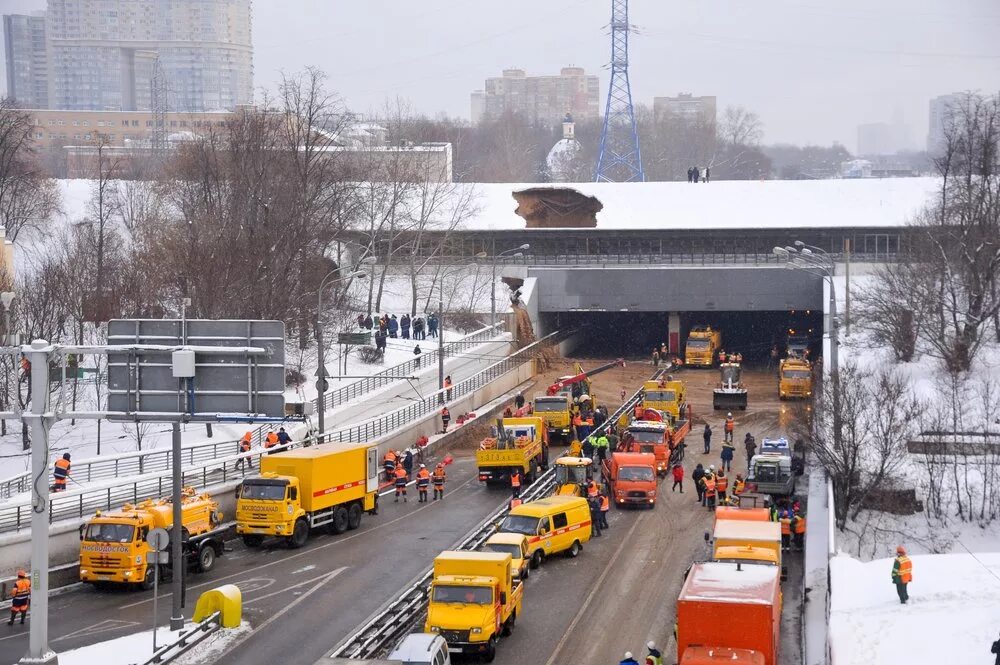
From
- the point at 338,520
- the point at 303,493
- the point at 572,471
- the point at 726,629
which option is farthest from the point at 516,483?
the point at 726,629

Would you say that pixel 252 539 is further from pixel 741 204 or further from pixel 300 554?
pixel 741 204

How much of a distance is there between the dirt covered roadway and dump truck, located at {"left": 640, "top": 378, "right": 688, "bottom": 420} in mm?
8085

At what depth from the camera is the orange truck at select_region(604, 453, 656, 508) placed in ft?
114

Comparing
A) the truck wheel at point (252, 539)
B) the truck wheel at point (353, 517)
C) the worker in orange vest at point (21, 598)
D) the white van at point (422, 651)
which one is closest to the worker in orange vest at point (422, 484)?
the truck wheel at point (353, 517)

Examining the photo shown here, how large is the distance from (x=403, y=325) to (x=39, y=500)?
3876 centimetres

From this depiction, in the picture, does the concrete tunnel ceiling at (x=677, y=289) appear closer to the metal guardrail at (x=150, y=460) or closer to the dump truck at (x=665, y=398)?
the dump truck at (x=665, y=398)

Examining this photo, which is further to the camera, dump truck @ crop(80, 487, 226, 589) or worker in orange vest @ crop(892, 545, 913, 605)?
dump truck @ crop(80, 487, 226, 589)

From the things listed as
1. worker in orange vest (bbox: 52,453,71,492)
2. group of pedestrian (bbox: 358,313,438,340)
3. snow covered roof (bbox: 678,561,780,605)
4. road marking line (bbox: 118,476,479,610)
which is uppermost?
group of pedestrian (bbox: 358,313,438,340)

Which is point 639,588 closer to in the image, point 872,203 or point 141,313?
point 141,313

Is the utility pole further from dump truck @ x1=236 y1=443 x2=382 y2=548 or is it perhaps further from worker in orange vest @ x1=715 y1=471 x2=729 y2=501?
worker in orange vest @ x1=715 y1=471 x2=729 y2=501

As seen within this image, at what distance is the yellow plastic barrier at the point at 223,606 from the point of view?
2342 centimetres

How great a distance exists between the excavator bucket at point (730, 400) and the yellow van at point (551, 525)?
72.6 ft

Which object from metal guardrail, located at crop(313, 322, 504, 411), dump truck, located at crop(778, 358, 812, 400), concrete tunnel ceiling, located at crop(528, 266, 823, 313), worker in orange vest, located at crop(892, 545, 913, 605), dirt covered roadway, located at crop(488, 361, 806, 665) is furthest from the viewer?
concrete tunnel ceiling, located at crop(528, 266, 823, 313)

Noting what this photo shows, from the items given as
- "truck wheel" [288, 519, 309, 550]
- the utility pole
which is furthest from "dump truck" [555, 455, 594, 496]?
the utility pole
